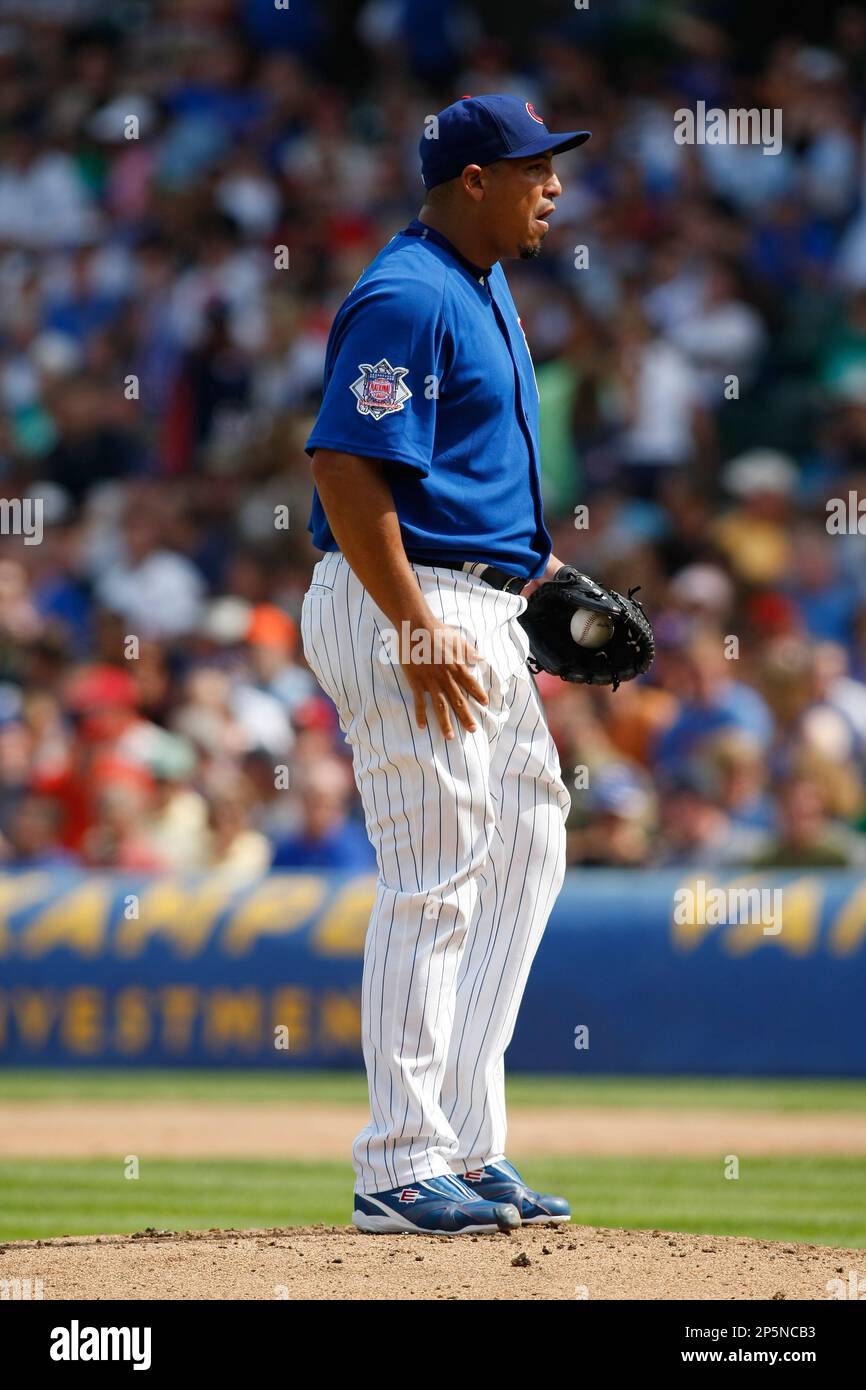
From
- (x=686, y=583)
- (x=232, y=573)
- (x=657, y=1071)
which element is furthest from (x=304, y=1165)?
(x=232, y=573)

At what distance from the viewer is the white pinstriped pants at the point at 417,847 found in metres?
4.20

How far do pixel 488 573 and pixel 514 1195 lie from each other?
1312 millimetres

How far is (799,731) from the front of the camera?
9.52m

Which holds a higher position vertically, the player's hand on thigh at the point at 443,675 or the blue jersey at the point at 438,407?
the blue jersey at the point at 438,407

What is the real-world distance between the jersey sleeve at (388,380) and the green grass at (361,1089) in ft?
15.1

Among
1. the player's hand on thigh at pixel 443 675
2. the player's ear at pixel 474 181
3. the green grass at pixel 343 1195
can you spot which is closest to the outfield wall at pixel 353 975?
the green grass at pixel 343 1195

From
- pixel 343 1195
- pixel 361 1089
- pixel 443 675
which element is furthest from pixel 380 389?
pixel 361 1089

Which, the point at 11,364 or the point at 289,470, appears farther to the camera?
the point at 11,364

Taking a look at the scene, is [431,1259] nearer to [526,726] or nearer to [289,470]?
[526,726]

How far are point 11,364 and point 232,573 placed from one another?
332 cm

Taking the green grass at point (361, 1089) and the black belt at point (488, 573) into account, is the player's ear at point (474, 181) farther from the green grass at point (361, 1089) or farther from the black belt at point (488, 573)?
the green grass at point (361, 1089)

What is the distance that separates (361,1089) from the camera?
8.62m

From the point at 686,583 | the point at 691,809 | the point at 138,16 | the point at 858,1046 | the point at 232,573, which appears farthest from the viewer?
the point at 138,16

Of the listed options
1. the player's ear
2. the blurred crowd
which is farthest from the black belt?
the blurred crowd
